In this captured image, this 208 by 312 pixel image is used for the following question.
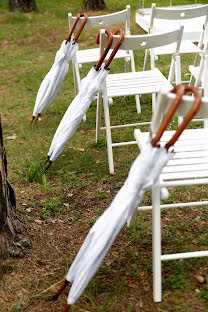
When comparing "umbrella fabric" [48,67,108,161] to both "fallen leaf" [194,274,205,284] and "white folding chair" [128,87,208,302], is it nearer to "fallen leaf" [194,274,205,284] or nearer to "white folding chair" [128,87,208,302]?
"white folding chair" [128,87,208,302]

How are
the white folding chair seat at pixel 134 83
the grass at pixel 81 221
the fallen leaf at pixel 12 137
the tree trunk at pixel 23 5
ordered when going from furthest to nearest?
the tree trunk at pixel 23 5, the fallen leaf at pixel 12 137, the white folding chair seat at pixel 134 83, the grass at pixel 81 221

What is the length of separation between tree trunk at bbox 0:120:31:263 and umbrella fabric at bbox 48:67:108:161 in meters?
0.97

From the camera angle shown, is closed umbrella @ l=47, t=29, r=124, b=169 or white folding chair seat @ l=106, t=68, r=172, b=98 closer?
closed umbrella @ l=47, t=29, r=124, b=169

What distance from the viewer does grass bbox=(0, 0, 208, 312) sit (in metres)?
2.49

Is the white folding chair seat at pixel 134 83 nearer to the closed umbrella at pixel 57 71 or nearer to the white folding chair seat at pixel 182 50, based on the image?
the closed umbrella at pixel 57 71

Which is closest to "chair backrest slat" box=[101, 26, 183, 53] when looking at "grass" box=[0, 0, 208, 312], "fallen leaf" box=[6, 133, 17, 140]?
"grass" box=[0, 0, 208, 312]

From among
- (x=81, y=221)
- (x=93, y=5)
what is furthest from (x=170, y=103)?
(x=93, y=5)

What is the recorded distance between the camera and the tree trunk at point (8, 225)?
101 inches

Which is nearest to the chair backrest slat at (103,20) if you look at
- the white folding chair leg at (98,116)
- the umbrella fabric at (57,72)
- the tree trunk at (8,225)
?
the umbrella fabric at (57,72)

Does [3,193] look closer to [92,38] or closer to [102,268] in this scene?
[102,268]

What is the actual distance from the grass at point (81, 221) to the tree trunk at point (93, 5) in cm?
437

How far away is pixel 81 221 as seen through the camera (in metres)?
3.19

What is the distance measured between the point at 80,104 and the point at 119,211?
5.48 feet

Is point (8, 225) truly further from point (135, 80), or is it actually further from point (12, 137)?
point (12, 137)
